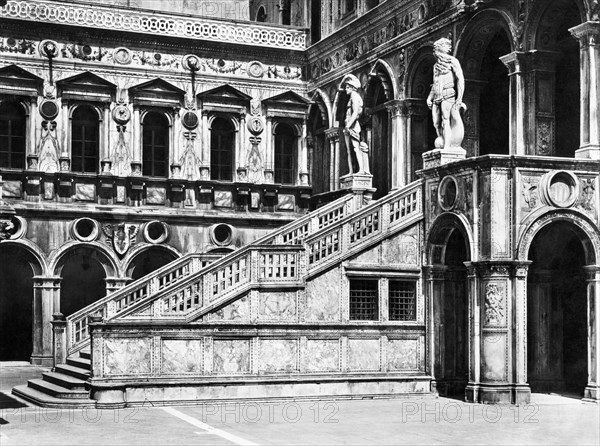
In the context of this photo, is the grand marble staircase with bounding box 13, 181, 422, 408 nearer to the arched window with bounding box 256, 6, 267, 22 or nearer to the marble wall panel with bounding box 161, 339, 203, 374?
the marble wall panel with bounding box 161, 339, 203, 374

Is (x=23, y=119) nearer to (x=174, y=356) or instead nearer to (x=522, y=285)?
(x=174, y=356)

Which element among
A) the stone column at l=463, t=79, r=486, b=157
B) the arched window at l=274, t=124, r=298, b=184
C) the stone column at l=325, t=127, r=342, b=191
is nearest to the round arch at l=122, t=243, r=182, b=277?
the arched window at l=274, t=124, r=298, b=184

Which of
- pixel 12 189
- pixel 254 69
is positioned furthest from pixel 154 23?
pixel 12 189

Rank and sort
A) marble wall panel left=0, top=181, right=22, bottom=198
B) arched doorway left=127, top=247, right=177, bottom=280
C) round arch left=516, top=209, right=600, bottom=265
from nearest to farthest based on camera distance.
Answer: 1. round arch left=516, top=209, right=600, bottom=265
2. marble wall panel left=0, top=181, right=22, bottom=198
3. arched doorway left=127, top=247, right=177, bottom=280

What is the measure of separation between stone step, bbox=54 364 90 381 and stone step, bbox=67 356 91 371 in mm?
79

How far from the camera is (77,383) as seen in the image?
2292 cm

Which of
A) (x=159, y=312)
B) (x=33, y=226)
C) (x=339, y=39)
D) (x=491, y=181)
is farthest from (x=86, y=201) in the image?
(x=491, y=181)

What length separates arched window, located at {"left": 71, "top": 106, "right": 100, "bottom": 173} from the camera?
34531mm

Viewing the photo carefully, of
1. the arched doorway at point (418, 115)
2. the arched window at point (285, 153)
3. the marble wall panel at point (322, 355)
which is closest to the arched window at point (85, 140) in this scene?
the arched window at point (285, 153)

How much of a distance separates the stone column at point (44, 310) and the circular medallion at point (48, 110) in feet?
16.0

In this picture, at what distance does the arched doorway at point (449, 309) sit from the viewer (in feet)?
79.8

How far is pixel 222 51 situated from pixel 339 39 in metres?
4.02

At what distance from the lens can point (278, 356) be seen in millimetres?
23469

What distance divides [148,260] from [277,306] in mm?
12062
